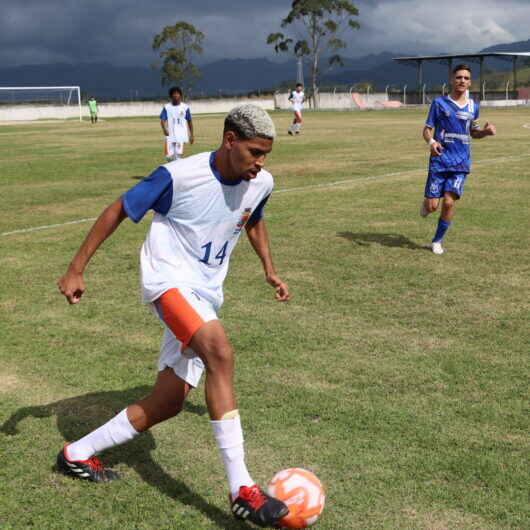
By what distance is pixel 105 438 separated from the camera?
374 centimetres

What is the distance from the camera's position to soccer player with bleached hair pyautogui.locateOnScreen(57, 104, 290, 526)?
327 centimetres

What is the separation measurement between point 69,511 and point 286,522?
3.66 ft

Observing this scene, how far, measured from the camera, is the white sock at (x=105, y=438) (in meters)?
3.70

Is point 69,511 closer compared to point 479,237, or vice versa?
point 69,511

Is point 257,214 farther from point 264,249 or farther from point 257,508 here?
point 257,508

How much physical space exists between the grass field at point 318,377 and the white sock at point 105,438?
0.59 feet

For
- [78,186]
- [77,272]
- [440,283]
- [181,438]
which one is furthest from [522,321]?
[78,186]

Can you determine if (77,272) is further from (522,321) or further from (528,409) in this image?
(522,321)

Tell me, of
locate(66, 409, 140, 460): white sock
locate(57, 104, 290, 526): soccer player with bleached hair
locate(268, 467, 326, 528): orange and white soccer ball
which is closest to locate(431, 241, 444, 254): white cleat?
locate(57, 104, 290, 526): soccer player with bleached hair

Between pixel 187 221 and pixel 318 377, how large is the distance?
6.65ft

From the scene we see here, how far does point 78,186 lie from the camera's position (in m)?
15.9

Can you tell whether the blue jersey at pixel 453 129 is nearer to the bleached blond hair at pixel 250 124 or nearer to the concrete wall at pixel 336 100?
the bleached blond hair at pixel 250 124

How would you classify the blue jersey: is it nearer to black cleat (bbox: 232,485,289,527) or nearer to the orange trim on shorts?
the orange trim on shorts

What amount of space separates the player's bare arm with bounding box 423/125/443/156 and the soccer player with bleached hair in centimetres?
527
